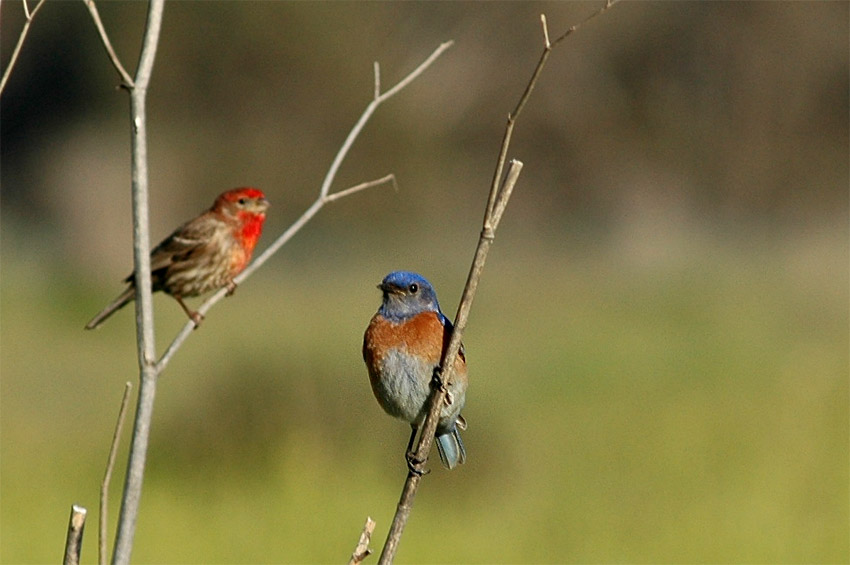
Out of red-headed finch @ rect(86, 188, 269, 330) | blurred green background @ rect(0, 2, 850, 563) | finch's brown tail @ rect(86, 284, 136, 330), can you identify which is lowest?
finch's brown tail @ rect(86, 284, 136, 330)

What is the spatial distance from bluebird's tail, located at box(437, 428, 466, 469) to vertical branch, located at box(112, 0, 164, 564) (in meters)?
1.92

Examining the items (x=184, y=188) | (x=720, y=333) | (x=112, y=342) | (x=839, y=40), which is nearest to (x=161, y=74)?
(x=184, y=188)

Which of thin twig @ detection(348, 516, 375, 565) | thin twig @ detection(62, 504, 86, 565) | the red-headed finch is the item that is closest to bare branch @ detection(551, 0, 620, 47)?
thin twig @ detection(348, 516, 375, 565)

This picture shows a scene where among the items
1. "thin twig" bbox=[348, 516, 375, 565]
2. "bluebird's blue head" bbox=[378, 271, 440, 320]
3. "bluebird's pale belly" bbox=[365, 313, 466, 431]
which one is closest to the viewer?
"thin twig" bbox=[348, 516, 375, 565]

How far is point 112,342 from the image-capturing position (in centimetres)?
1781

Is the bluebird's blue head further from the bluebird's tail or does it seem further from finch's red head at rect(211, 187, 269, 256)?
finch's red head at rect(211, 187, 269, 256)

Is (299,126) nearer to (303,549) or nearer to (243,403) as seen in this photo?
(243,403)

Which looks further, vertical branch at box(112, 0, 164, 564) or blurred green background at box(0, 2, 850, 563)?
blurred green background at box(0, 2, 850, 563)

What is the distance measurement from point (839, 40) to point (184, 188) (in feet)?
40.6

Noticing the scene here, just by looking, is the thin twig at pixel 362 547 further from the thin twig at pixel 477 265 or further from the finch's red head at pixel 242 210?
the finch's red head at pixel 242 210

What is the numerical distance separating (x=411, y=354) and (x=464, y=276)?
12.0 m

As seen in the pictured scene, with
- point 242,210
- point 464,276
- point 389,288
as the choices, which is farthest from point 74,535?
point 464,276

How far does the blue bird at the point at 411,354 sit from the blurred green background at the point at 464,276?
5364 mm

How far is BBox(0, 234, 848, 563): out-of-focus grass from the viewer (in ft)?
31.7
